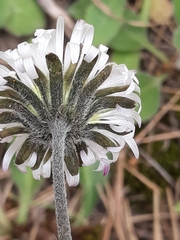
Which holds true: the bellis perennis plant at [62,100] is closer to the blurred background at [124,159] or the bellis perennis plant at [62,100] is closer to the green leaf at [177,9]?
the blurred background at [124,159]

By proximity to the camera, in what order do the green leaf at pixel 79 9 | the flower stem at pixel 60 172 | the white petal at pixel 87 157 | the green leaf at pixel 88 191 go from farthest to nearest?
the green leaf at pixel 79 9, the green leaf at pixel 88 191, the white petal at pixel 87 157, the flower stem at pixel 60 172

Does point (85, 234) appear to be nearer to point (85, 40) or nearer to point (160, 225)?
point (160, 225)

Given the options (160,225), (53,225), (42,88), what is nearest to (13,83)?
(42,88)

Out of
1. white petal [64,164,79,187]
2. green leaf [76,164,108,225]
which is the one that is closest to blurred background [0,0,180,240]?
green leaf [76,164,108,225]

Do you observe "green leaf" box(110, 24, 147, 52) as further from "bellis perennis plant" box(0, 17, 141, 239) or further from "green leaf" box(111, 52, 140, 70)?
"bellis perennis plant" box(0, 17, 141, 239)

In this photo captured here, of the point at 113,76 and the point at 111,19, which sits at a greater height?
the point at 111,19

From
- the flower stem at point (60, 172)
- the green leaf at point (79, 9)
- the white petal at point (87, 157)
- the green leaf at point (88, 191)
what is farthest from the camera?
the green leaf at point (79, 9)

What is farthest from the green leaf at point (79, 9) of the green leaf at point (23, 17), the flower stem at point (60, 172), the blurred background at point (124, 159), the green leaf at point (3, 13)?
the flower stem at point (60, 172)
